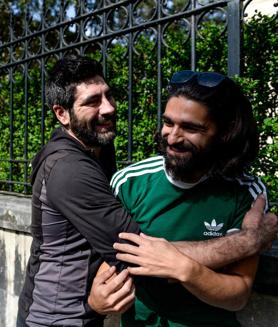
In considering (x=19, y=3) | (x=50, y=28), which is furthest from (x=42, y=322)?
(x=19, y=3)

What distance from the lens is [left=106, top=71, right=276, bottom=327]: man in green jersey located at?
1.87m

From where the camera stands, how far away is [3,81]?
5668 mm

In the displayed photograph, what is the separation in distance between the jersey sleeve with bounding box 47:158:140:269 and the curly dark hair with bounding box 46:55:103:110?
0.45 metres

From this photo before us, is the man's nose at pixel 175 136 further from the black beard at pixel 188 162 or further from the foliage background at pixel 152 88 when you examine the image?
the foliage background at pixel 152 88

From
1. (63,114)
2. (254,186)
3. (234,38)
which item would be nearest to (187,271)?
(254,186)

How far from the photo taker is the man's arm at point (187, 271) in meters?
1.73

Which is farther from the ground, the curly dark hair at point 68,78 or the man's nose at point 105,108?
the curly dark hair at point 68,78

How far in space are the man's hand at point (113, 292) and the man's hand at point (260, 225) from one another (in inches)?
19.7

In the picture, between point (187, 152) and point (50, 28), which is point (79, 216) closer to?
point (187, 152)

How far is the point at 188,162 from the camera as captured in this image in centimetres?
188

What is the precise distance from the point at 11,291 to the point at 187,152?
105 inches

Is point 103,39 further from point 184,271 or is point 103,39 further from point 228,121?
point 184,271

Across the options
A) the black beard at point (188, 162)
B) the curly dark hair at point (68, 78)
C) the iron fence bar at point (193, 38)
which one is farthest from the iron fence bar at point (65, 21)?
the black beard at point (188, 162)

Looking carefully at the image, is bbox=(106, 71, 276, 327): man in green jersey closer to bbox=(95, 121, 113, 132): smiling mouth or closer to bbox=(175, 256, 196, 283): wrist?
bbox=(175, 256, 196, 283): wrist
